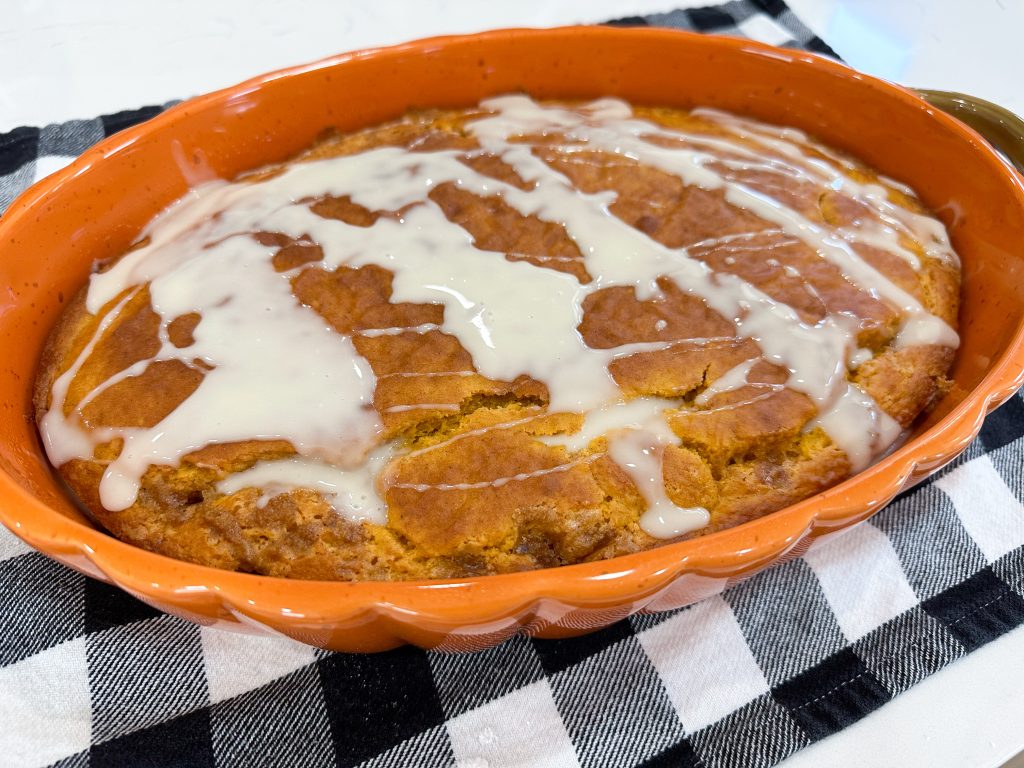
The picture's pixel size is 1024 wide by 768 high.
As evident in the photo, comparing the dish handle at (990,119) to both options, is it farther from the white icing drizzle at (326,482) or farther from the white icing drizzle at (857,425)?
the white icing drizzle at (326,482)

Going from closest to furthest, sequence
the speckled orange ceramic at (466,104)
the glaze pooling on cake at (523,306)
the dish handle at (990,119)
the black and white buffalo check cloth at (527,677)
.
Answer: the speckled orange ceramic at (466,104) → the black and white buffalo check cloth at (527,677) → the glaze pooling on cake at (523,306) → the dish handle at (990,119)

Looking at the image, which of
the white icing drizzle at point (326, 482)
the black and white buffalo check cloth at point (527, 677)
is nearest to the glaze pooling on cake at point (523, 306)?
the white icing drizzle at point (326, 482)

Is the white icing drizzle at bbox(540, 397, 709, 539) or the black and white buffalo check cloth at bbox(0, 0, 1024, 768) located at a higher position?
the white icing drizzle at bbox(540, 397, 709, 539)

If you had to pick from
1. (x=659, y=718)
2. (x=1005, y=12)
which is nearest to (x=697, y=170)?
(x=659, y=718)

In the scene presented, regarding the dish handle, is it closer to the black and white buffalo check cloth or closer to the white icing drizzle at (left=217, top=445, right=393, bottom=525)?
the black and white buffalo check cloth

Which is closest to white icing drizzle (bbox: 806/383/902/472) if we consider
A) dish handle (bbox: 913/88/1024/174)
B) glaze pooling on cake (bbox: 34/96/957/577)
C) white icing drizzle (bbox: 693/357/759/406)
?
glaze pooling on cake (bbox: 34/96/957/577)

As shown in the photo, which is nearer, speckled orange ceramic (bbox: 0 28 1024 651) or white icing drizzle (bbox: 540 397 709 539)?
speckled orange ceramic (bbox: 0 28 1024 651)

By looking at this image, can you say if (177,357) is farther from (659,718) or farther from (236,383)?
(659,718)
